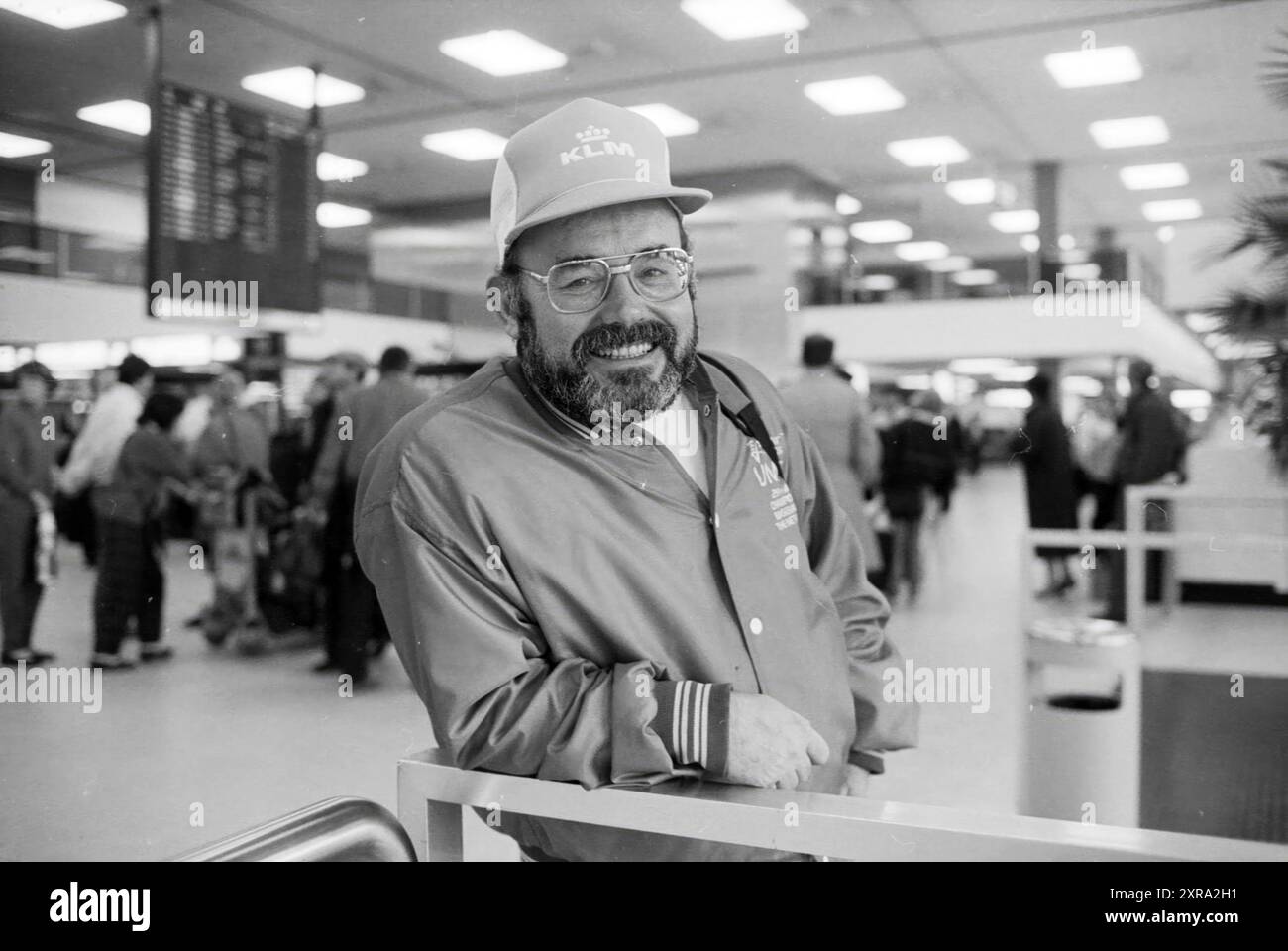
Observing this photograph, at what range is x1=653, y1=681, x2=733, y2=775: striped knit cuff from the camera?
86cm

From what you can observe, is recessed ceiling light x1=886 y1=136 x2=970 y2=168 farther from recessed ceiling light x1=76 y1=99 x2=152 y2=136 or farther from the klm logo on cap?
the klm logo on cap

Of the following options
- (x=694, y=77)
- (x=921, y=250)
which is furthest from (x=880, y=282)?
(x=694, y=77)

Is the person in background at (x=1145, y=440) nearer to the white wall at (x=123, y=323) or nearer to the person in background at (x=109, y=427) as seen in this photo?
the white wall at (x=123, y=323)

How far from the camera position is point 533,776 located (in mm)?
867

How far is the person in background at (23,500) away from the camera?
407cm

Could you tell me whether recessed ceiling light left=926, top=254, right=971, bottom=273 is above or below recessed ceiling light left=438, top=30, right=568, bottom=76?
above

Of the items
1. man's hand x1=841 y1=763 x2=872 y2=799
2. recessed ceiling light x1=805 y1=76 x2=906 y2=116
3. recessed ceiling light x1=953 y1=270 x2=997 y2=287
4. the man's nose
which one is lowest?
man's hand x1=841 y1=763 x2=872 y2=799

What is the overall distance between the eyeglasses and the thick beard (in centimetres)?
3

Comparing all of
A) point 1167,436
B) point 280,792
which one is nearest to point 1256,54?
point 1167,436

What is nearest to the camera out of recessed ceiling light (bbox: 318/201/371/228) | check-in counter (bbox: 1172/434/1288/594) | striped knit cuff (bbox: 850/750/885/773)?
striped knit cuff (bbox: 850/750/885/773)

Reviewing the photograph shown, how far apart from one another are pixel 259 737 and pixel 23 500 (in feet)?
5.44

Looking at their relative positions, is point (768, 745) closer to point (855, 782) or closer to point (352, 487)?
point (855, 782)

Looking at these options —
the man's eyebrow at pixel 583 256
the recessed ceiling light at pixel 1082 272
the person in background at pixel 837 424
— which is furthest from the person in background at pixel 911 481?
the man's eyebrow at pixel 583 256

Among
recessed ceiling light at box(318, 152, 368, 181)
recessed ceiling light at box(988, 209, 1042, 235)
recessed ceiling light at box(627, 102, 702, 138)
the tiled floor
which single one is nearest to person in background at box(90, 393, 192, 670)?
the tiled floor
